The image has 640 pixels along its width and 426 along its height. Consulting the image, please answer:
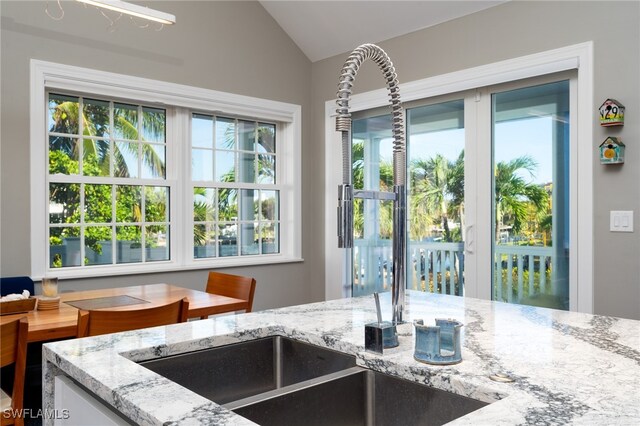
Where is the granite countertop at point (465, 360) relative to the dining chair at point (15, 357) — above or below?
above

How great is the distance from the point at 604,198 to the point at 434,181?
1.27 meters

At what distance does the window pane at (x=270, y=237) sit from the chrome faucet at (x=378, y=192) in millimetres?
3604

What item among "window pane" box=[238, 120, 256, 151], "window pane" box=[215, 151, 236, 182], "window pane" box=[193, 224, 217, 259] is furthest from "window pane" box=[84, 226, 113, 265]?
"window pane" box=[238, 120, 256, 151]

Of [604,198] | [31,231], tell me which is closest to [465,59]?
[604,198]

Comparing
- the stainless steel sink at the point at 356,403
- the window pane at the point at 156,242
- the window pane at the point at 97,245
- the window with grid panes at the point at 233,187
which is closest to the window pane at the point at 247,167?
the window with grid panes at the point at 233,187

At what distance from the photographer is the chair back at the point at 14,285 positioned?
122 inches

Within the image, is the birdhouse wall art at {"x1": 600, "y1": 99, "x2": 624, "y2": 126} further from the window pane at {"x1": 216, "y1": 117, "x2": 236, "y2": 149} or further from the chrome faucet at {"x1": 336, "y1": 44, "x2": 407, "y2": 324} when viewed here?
the window pane at {"x1": 216, "y1": 117, "x2": 236, "y2": 149}

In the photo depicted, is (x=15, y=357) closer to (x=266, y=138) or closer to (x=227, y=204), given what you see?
(x=227, y=204)

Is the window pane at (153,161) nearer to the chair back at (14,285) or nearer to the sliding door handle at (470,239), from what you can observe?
the chair back at (14,285)

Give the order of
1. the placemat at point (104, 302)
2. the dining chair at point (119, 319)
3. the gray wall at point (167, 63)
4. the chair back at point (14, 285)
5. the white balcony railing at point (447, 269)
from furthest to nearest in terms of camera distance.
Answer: the white balcony railing at point (447, 269), the gray wall at point (167, 63), the chair back at point (14, 285), the placemat at point (104, 302), the dining chair at point (119, 319)

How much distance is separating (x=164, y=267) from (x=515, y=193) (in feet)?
8.73

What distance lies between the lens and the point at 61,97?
362cm

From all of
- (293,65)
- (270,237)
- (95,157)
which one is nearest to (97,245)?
(95,157)

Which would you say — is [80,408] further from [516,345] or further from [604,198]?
[604,198]
